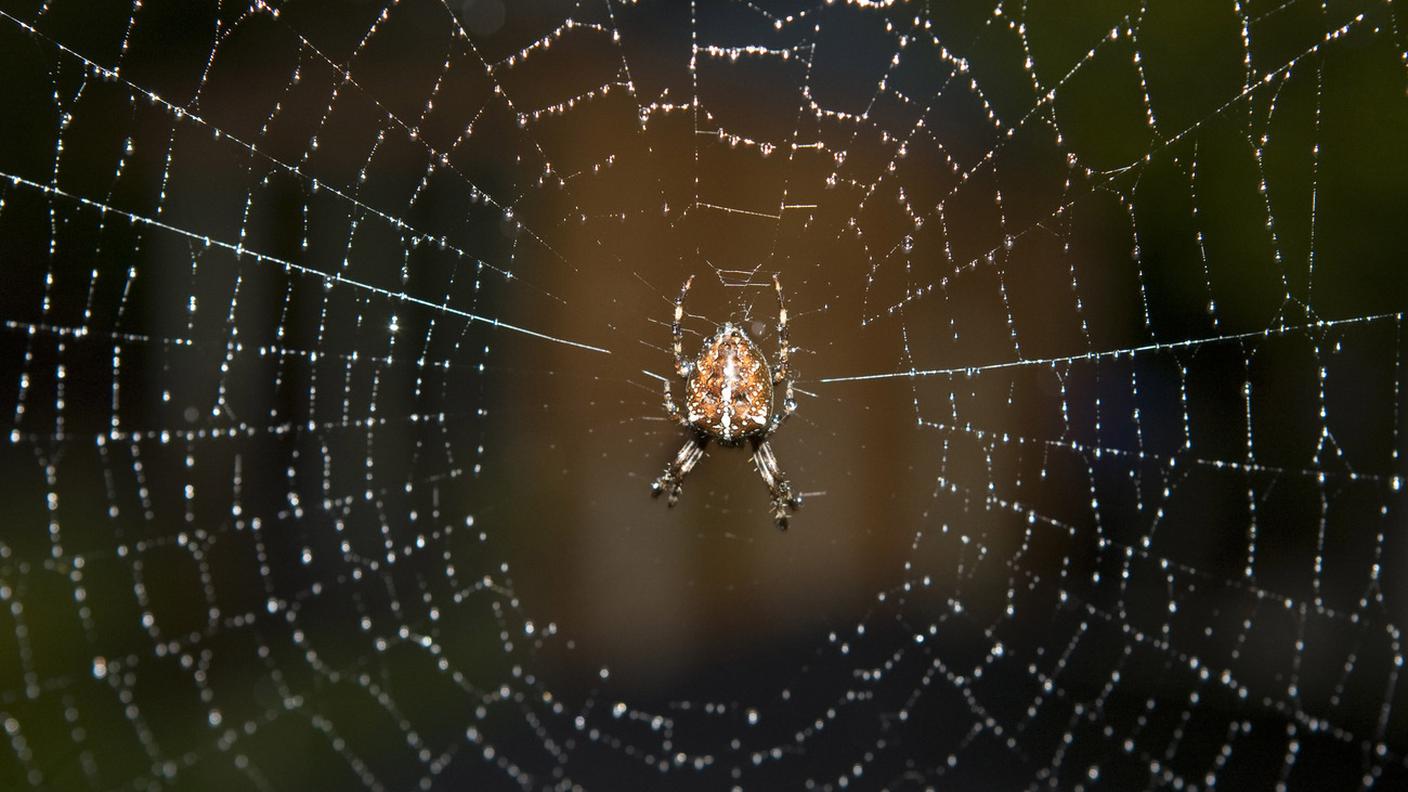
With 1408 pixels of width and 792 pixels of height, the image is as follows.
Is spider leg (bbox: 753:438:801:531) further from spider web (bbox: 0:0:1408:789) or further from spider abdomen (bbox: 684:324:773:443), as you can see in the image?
spider web (bbox: 0:0:1408:789)

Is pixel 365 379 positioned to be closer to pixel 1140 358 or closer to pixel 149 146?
pixel 149 146

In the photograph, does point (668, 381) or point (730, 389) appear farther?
point (668, 381)

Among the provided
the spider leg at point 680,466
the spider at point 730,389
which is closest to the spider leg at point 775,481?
the spider at point 730,389

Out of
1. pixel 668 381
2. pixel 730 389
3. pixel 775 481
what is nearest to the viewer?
pixel 730 389

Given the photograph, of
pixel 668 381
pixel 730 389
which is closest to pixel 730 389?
pixel 730 389

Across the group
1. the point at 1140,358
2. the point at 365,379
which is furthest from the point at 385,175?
the point at 1140,358

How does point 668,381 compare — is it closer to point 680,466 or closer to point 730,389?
point 680,466

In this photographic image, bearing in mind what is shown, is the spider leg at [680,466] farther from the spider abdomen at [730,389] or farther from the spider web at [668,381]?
the spider web at [668,381]
